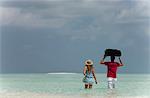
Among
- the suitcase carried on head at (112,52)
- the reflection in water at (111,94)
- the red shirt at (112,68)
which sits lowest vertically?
the reflection in water at (111,94)

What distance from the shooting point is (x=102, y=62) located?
1861 cm

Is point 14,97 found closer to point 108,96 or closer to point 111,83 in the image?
point 108,96

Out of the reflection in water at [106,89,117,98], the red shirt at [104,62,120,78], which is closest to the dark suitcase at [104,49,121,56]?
the red shirt at [104,62,120,78]

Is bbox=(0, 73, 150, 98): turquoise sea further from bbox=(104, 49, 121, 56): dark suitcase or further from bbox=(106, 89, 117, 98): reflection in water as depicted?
bbox=(104, 49, 121, 56): dark suitcase

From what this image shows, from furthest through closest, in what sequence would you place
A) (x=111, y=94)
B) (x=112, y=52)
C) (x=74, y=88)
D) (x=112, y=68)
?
(x=74, y=88) < (x=112, y=68) < (x=112, y=52) < (x=111, y=94)

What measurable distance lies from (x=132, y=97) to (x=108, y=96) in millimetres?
749

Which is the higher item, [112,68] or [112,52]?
[112,52]

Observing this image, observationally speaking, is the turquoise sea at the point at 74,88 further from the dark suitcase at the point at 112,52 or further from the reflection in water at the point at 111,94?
the dark suitcase at the point at 112,52

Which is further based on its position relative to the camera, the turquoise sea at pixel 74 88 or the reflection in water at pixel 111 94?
the turquoise sea at pixel 74 88

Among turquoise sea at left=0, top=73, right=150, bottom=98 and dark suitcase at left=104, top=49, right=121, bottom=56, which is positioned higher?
dark suitcase at left=104, top=49, right=121, bottom=56

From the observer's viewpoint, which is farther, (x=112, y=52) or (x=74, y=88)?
(x=74, y=88)

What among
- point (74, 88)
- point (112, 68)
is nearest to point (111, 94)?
point (112, 68)

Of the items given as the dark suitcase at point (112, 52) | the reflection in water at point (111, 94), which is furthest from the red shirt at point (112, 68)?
the reflection in water at point (111, 94)

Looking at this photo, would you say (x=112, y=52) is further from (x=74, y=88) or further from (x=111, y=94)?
(x=74, y=88)
